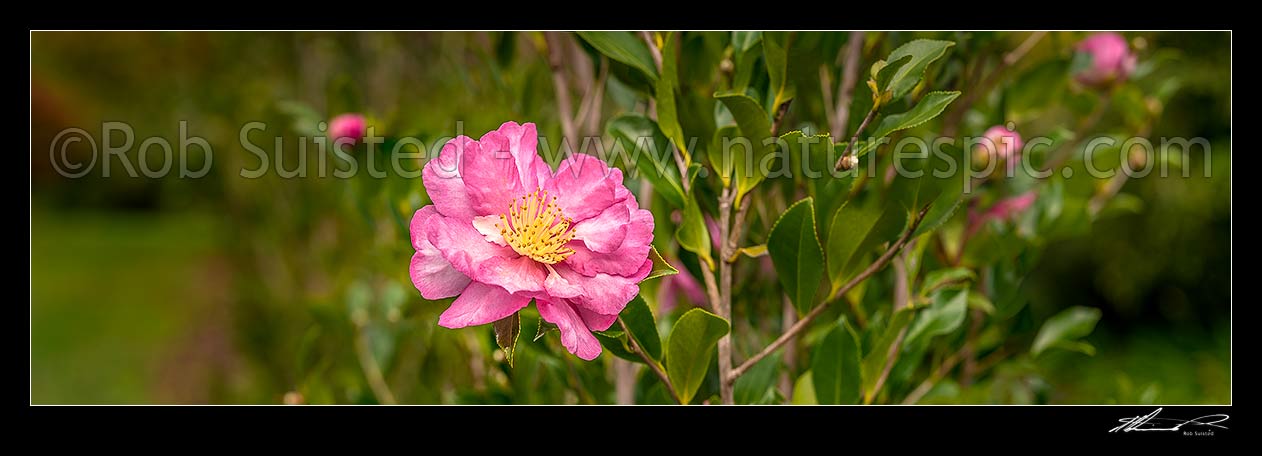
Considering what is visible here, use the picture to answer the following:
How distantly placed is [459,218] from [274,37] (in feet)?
6.78

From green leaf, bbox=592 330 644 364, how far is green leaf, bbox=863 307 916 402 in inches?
7.5

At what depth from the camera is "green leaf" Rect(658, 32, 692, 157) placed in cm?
51

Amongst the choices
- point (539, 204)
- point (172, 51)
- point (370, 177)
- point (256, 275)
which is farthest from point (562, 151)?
point (172, 51)

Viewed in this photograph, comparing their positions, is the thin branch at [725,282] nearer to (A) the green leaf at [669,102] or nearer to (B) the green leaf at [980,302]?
(A) the green leaf at [669,102]

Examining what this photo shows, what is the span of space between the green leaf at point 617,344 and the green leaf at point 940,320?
25 cm

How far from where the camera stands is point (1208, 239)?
309 centimetres

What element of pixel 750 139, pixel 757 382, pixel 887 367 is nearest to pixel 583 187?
pixel 750 139

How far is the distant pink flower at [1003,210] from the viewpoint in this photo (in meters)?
0.75

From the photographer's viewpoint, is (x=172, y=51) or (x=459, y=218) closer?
(x=459, y=218)

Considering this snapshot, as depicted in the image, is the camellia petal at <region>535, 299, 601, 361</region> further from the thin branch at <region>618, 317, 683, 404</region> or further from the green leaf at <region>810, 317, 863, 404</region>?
the green leaf at <region>810, 317, 863, 404</region>

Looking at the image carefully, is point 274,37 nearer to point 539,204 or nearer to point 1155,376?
point 539,204

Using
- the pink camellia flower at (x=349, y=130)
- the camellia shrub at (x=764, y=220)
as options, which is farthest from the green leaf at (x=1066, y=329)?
the pink camellia flower at (x=349, y=130)

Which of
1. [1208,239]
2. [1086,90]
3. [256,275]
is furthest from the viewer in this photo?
[1208,239]

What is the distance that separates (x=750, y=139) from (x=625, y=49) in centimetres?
10
